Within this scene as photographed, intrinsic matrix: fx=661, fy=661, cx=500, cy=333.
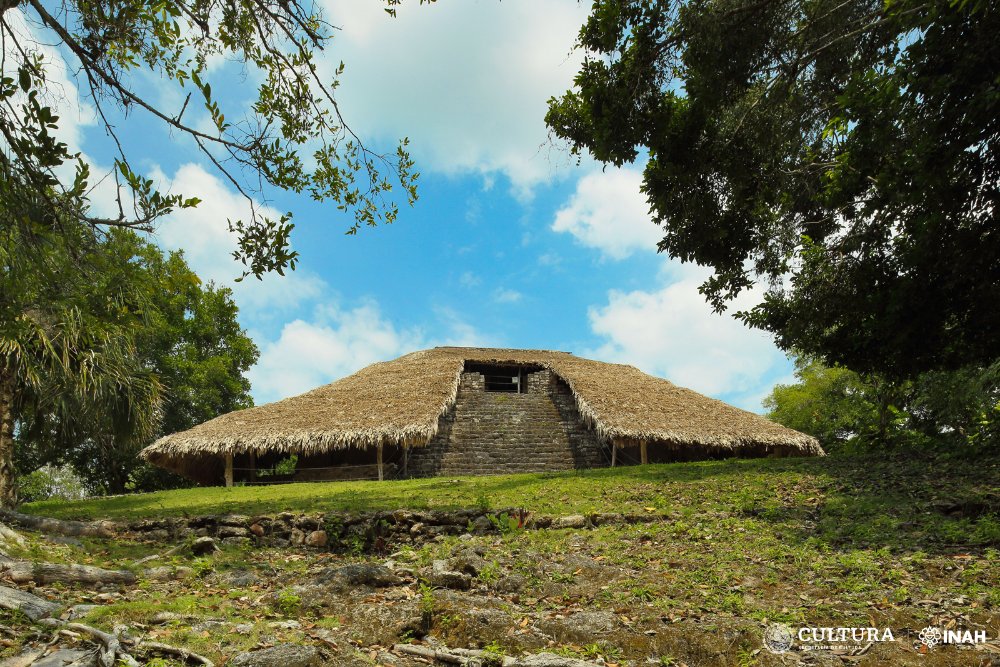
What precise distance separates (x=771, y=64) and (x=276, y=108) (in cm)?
736

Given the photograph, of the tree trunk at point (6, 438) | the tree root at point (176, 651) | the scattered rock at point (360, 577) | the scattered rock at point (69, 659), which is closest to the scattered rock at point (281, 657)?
the tree root at point (176, 651)

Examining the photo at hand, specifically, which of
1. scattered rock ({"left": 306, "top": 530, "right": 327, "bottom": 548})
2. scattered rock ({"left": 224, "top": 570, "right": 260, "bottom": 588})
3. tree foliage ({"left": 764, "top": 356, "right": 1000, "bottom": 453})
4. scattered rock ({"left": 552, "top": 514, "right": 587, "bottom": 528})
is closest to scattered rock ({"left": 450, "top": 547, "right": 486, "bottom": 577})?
scattered rock ({"left": 552, "top": 514, "right": 587, "bottom": 528})

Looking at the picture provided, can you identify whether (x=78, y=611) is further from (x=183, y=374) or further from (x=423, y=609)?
Answer: (x=183, y=374)

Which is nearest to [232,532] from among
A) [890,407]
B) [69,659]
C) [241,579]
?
[241,579]

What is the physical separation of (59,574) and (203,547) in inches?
87.2

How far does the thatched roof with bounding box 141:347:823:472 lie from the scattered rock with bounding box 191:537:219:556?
25.5 feet

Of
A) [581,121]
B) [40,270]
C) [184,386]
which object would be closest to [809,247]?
→ [581,121]

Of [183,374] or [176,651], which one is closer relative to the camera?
[176,651]

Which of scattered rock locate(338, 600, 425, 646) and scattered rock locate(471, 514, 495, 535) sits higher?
scattered rock locate(471, 514, 495, 535)

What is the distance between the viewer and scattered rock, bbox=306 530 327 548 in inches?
347

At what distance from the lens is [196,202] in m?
5.43

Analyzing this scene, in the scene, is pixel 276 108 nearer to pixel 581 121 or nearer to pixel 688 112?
pixel 581 121

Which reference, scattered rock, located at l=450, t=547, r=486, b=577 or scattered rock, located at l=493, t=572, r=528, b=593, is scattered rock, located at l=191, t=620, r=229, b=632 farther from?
scattered rock, located at l=493, t=572, r=528, b=593

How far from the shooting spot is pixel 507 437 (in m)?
18.3
